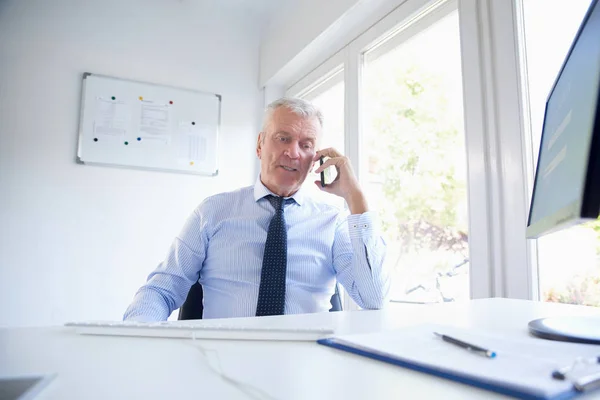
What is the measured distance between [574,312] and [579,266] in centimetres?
42

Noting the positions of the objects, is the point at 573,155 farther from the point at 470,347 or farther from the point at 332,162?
the point at 332,162

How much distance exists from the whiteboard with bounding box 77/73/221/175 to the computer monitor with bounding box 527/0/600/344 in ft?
7.52

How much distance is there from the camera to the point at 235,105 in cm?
296

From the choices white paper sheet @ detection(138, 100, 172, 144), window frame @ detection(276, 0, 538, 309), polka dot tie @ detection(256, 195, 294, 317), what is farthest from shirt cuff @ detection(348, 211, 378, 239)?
white paper sheet @ detection(138, 100, 172, 144)

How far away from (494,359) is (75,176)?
8.35ft

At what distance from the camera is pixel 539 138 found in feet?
4.25

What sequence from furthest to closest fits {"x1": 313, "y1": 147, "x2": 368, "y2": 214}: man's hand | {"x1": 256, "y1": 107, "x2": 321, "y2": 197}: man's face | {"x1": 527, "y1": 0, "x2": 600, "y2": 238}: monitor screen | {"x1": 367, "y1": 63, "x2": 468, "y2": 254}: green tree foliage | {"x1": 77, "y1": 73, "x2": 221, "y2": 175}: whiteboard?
{"x1": 77, "y1": 73, "x2": 221, "y2": 175}: whiteboard → {"x1": 367, "y1": 63, "x2": 468, "y2": 254}: green tree foliage → {"x1": 256, "y1": 107, "x2": 321, "y2": 197}: man's face → {"x1": 313, "y1": 147, "x2": 368, "y2": 214}: man's hand → {"x1": 527, "y1": 0, "x2": 600, "y2": 238}: monitor screen

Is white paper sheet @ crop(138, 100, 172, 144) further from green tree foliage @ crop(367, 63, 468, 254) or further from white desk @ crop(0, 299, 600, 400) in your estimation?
white desk @ crop(0, 299, 600, 400)

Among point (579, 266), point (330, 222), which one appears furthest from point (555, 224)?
point (330, 222)

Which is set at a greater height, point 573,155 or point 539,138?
point 539,138

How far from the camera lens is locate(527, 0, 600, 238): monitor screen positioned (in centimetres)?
46

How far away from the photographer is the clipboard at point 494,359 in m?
0.36

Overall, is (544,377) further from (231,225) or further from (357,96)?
(357,96)

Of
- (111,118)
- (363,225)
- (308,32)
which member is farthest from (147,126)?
(363,225)
